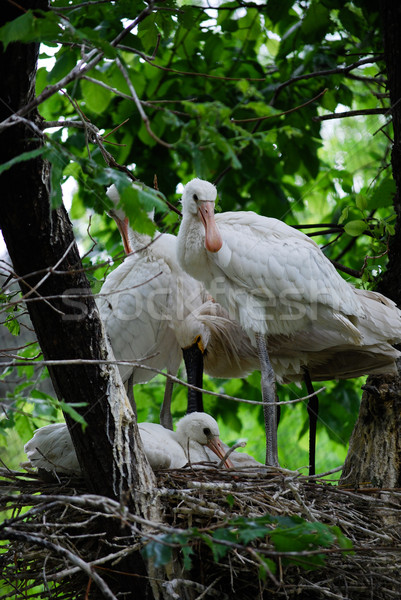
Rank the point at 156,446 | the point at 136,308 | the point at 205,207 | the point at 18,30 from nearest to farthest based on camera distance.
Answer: the point at 18,30, the point at 156,446, the point at 205,207, the point at 136,308

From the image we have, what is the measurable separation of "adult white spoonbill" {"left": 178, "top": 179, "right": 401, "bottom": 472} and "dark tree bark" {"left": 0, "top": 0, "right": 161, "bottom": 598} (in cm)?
142

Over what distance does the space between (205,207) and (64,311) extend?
1.71 m

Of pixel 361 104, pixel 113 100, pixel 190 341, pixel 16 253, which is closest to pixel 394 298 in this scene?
pixel 190 341

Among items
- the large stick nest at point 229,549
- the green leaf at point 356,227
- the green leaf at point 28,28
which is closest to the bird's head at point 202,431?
the large stick nest at point 229,549

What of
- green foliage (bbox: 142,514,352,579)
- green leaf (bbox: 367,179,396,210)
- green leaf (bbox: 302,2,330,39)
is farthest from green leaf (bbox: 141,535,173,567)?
green leaf (bbox: 302,2,330,39)

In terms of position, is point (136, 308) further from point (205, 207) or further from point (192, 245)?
point (205, 207)

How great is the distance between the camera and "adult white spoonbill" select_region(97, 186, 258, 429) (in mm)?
5090

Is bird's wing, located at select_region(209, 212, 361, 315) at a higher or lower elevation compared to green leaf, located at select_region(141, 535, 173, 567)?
higher

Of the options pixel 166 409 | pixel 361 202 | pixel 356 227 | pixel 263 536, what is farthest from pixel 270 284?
pixel 263 536

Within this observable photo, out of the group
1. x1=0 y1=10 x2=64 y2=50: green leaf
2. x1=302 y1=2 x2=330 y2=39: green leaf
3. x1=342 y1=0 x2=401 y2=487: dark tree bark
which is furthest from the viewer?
x1=302 y1=2 x2=330 y2=39: green leaf

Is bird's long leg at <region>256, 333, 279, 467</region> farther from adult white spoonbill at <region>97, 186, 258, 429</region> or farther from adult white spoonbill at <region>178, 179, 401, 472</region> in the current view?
adult white spoonbill at <region>97, 186, 258, 429</region>

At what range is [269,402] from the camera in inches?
177

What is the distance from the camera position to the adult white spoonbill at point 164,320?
200 inches

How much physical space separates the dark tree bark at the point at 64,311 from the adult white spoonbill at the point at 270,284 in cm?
142
